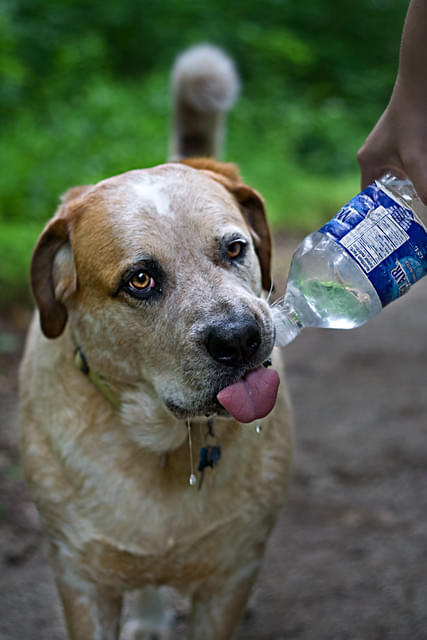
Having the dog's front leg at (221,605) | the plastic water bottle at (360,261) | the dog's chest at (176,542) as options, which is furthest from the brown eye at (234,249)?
the dog's front leg at (221,605)

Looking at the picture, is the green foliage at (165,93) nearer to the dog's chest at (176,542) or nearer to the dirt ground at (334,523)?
the dirt ground at (334,523)

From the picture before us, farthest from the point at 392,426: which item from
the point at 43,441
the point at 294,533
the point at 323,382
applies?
the point at 43,441

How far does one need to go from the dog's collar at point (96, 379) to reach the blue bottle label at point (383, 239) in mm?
799

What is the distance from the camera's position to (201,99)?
3.66 meters

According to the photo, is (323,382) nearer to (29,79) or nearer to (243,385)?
(243,385)

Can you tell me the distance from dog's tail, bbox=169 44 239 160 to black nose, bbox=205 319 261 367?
6.95ft

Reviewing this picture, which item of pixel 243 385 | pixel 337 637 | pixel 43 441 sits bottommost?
pixel 337 637

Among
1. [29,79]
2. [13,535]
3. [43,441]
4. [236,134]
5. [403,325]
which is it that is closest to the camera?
[43,441]

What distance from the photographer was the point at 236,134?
453 inches

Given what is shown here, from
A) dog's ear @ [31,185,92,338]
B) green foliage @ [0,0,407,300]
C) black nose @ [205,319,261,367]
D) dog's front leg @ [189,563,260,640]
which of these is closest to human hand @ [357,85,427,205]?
black nose @ [205,319,261,367]

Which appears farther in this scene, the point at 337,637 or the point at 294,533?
the point at 294,533

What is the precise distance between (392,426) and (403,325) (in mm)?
1978

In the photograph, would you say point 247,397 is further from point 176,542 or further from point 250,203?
point 250,203

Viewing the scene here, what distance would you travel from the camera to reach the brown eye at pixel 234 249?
2.05 meters
